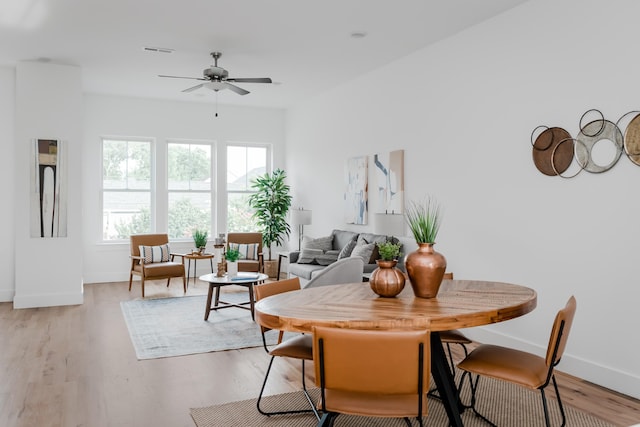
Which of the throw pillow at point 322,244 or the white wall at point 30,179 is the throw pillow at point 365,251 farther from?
the white wall at point 30,179

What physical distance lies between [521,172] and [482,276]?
40.8 inches

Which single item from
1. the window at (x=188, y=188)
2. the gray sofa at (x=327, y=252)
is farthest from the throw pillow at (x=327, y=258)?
the window at (x=188, y=188)

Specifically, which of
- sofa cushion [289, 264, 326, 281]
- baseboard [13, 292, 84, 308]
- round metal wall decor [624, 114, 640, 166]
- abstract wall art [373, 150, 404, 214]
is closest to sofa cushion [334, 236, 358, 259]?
sofa cushion [289, 264, 326, 281]

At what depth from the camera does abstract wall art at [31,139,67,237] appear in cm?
621

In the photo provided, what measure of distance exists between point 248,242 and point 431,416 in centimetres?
544

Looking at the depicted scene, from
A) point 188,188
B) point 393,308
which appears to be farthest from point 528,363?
point 188,188

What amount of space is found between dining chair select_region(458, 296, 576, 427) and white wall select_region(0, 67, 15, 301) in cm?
647

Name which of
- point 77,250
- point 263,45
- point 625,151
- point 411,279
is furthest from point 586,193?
point 77,250

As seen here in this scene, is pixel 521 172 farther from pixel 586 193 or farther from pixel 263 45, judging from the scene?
pixel 263 45

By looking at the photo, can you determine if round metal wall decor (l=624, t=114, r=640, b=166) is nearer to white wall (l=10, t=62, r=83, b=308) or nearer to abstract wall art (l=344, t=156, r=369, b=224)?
abstract wall art (l=344, t=156, r=369, b=224)

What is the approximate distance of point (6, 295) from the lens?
675 cm

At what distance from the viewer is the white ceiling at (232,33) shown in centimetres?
438

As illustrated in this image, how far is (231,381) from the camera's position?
12.3ft

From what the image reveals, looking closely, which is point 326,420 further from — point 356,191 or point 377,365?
point 356,191
